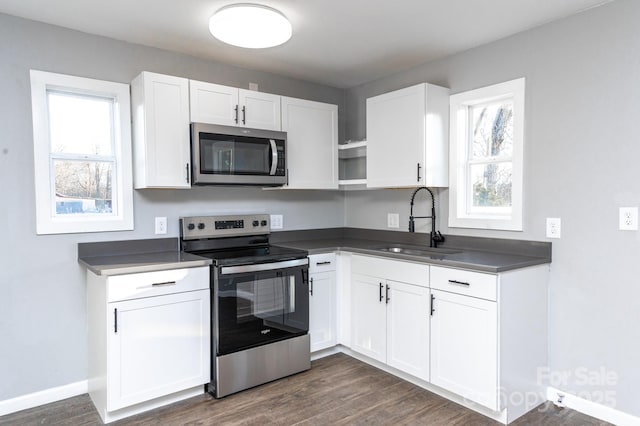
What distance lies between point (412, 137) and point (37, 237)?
2.60m

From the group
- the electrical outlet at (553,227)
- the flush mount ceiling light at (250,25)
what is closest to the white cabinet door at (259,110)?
the flush mount ceiling light at (250,25)

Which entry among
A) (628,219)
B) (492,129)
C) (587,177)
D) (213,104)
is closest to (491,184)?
(492,129)

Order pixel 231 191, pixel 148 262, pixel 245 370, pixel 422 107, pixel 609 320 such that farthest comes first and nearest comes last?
pixel 231 191, pixel 422 107, pixel 245 370, pixel 148 262, pixel 609 320

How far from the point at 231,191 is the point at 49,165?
125cm

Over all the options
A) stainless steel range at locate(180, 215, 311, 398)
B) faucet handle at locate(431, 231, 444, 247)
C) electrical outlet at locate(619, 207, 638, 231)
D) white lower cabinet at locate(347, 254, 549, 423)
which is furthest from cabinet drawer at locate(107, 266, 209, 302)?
electrical outlet at locate(619, 207, 638, 231)

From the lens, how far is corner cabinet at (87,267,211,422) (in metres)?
2.30

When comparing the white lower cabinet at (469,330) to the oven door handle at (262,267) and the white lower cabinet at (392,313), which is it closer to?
the white lower cabinet at (392,313)

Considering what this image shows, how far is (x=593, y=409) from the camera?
2357mm

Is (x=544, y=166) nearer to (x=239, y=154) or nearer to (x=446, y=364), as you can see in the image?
(x=446, y=364)

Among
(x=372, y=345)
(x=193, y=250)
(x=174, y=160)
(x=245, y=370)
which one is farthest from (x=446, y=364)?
(x=174, y=160)

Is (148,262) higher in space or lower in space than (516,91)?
lower

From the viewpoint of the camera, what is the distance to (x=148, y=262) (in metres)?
2.47

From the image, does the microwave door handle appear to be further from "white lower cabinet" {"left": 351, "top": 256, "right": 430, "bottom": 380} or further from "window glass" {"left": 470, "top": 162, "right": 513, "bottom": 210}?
"window glass" {"left": 470, "top": 162, "right": 513, "bottom": 210}

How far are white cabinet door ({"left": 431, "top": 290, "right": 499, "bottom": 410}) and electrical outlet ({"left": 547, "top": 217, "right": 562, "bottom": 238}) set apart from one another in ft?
2.24
